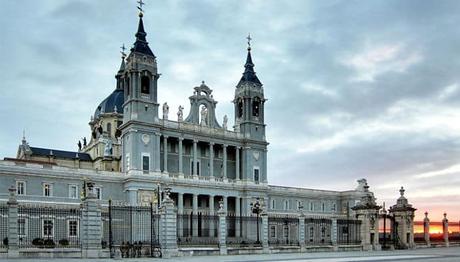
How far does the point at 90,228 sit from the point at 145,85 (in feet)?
149

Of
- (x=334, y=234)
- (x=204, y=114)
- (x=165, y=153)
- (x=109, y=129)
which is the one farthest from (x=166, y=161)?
(x=334, y=234)

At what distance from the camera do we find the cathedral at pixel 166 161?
69125 millimetres

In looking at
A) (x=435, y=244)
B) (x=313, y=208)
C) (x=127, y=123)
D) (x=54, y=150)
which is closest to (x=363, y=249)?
(x=435, y=244)

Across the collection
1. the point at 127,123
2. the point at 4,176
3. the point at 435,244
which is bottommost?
the point at 435,244

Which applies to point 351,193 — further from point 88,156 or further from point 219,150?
point 88,156

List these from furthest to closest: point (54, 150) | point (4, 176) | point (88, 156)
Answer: point (88, 156) < point (54, 150) < point (4, 176)

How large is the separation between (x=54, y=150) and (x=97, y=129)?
10547mm

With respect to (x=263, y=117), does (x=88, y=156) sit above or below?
below

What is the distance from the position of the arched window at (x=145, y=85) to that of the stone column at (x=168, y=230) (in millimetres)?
41166

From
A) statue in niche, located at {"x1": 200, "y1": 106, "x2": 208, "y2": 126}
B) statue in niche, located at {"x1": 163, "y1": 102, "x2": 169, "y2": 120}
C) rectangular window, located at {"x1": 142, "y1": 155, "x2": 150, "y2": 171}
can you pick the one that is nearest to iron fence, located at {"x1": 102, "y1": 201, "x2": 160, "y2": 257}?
rectangular window, located at {"x1": 142, "y1": 155, "x2": 150, "y2": 171}

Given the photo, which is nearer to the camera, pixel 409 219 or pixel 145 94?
pixel 409 219

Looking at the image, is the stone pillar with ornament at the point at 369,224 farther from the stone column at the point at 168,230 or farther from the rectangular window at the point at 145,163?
the rectangular window at the point at 145,163

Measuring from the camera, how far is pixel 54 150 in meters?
90.6

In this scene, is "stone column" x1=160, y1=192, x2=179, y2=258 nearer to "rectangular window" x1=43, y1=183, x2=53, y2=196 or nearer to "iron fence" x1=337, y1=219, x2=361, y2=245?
"iron fence" x1=337, y1=219, x2=361, y2=245
